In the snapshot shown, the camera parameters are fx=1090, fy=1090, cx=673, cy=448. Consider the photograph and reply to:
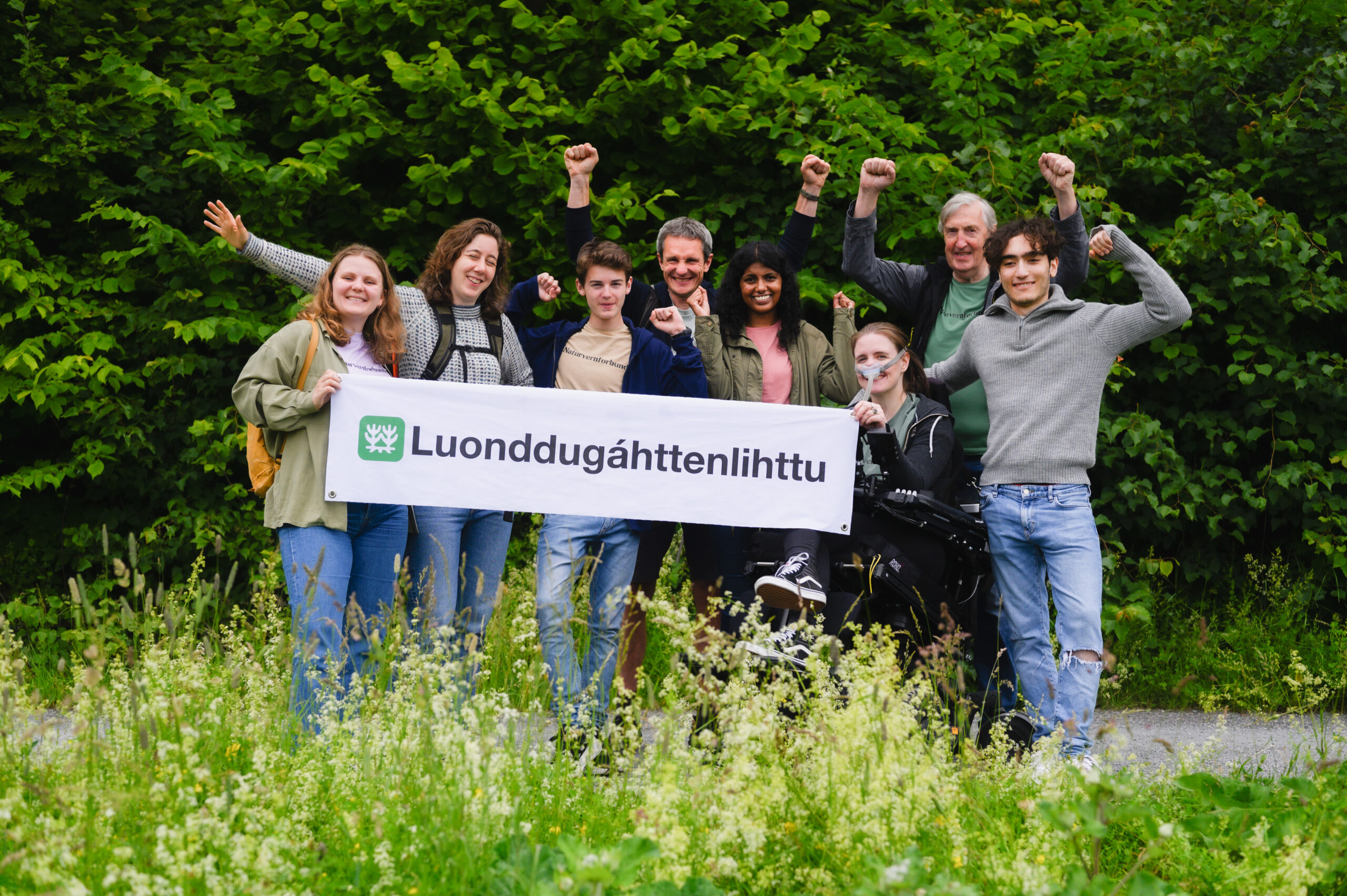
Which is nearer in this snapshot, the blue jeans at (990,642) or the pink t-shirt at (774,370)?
the blue jeans at (990,642)

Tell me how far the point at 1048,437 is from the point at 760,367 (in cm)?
134

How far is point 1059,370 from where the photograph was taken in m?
4.54

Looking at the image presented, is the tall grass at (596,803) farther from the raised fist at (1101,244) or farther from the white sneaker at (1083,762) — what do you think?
the raised fist at (1101,244)

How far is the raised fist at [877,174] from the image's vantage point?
5.14 metres

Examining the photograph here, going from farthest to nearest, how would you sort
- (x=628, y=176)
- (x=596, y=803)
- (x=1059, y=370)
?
(x=628, y=176) < (x=1059, y=370) < (x=596, y=803)

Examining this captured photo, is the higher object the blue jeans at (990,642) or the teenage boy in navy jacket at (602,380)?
the teenage boy in navy jacket at (602,380)

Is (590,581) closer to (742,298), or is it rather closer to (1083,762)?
(742,298)

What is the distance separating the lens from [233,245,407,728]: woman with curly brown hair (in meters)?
4.38

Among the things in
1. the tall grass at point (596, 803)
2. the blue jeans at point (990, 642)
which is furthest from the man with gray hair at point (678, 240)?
the tall grass at point (596, 803)

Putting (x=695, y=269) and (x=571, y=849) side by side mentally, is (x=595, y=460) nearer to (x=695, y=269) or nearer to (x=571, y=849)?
(x=695, y=269)

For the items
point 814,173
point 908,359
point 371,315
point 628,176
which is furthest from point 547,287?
point 628,176

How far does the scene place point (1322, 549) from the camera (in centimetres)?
652

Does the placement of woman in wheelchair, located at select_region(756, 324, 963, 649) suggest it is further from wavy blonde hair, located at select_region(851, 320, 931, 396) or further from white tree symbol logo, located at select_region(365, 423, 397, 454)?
white tree symbol logo, located at select_region(365, 423, 397, 454)

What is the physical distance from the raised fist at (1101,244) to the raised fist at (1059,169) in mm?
251
